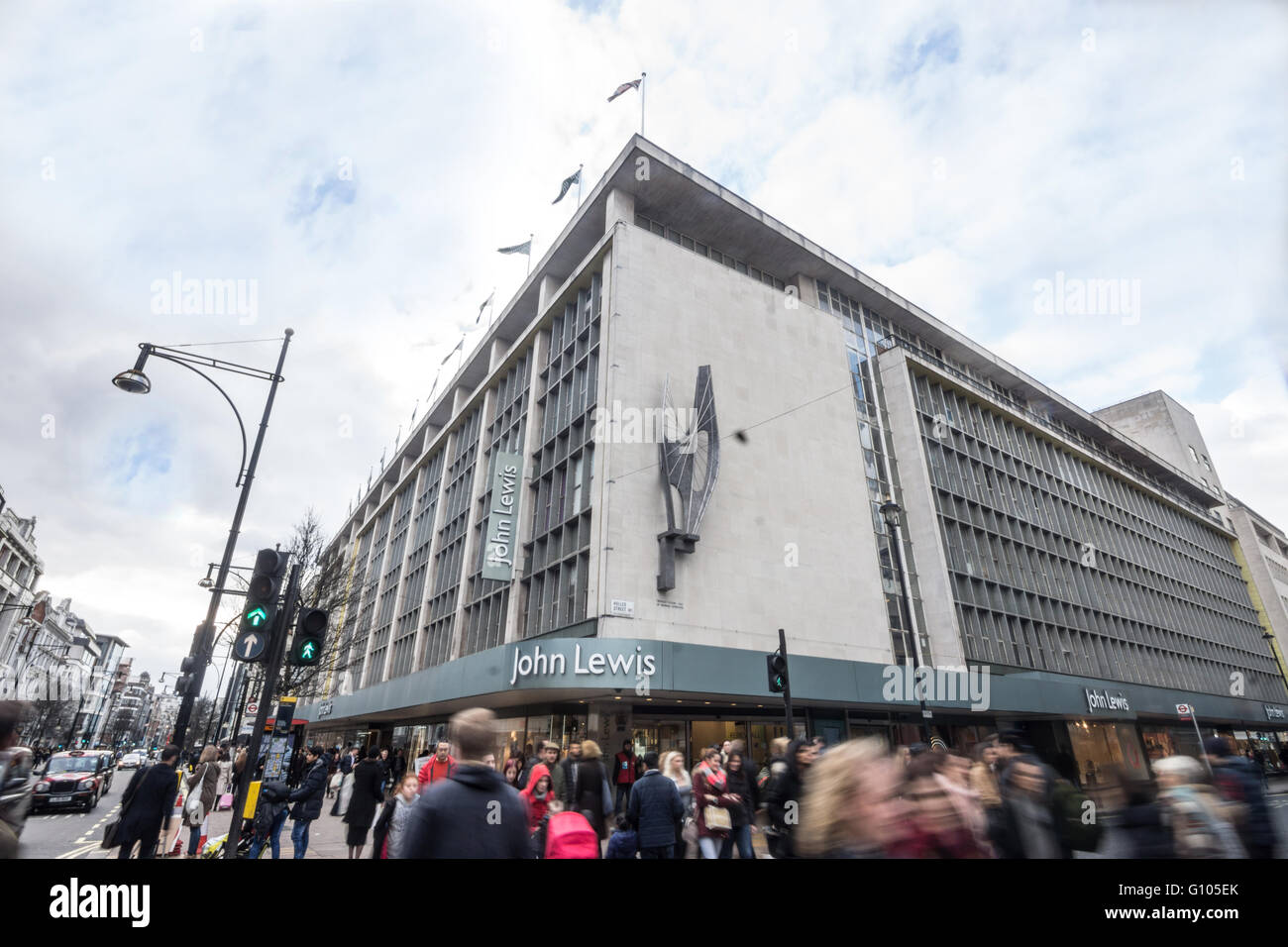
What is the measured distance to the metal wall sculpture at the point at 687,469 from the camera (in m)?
21.4

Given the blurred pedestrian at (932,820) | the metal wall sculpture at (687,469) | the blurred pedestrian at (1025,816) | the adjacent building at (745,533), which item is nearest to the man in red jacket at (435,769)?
the adjacent building at (745,533)

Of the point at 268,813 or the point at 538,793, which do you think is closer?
the point at 538,793

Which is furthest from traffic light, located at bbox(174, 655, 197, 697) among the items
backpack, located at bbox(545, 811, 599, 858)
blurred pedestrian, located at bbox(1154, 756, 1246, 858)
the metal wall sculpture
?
blurred pedestrian, located at bbox(1154, 756, 1246, 858)

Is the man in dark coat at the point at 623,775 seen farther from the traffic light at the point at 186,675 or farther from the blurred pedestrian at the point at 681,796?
the traffic light at the point at 186,675

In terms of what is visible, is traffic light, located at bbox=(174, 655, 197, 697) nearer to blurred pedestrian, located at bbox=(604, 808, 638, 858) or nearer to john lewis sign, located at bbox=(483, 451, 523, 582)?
blurred pedestrian, located at bbox=(604, 808, 638, 858)

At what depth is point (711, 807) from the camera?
7.86m

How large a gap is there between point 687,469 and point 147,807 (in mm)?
17290

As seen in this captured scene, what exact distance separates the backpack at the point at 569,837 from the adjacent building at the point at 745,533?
45.5 feet

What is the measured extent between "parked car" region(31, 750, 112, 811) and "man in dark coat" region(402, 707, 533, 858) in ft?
80.5

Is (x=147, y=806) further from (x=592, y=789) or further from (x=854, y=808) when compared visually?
(x=854, y=808)

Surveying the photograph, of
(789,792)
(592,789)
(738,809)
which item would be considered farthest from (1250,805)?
(592,789)

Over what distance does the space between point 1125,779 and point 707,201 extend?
3056 centimetres
